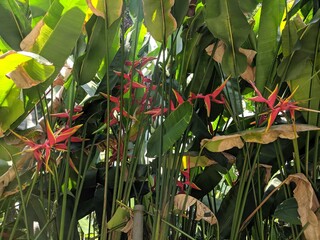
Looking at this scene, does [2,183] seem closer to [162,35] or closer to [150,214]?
[150,214]

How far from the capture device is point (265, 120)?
3.12 ft

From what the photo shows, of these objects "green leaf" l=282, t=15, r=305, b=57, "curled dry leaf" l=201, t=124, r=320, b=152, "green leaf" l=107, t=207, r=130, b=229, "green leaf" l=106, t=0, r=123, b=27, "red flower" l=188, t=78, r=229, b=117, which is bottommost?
"green leaf" l=107, t=207, r=130, b=229

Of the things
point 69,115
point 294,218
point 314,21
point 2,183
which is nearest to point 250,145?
point 294,218

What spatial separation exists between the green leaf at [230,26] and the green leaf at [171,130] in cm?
14

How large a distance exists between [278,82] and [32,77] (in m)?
0.52

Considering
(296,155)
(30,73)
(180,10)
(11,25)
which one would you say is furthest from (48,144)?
(296,155)

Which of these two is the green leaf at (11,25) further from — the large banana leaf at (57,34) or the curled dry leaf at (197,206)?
the curled dry leaf at (197,206)

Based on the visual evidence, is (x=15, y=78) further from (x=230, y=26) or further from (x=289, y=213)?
(x=289, y=213)

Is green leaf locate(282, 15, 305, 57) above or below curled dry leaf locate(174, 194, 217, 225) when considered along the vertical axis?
above

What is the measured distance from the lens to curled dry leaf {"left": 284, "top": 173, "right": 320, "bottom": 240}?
0.85 meters

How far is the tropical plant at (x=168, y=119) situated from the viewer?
842mm

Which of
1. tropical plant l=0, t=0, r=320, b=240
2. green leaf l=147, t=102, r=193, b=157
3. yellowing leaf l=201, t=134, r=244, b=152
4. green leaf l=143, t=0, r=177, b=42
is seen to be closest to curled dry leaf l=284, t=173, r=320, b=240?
tropical plant l=0, t=0, r=320, b=240

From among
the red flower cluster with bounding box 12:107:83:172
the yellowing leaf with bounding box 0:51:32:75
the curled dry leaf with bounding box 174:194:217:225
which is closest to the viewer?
the yellowing leaf with bounding box 0:51:32:75

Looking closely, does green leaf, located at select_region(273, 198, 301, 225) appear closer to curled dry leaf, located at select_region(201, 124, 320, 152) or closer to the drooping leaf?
curled dry leaf, located at select_region(201, 124, 320, 152)
